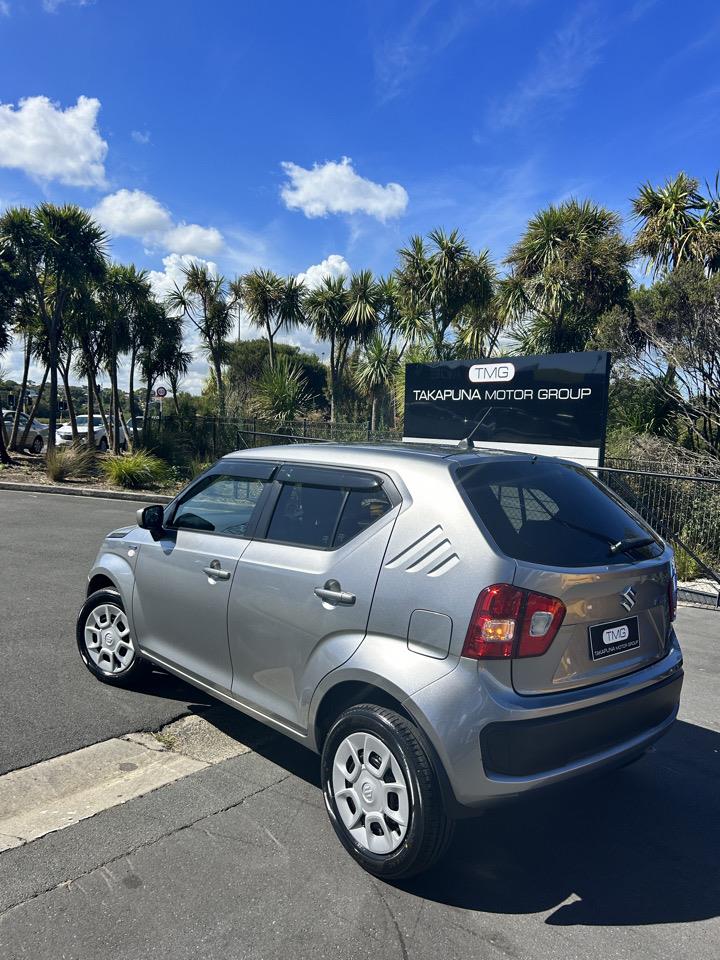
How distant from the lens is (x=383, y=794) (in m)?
2.73

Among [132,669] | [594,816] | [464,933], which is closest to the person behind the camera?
[464,933]

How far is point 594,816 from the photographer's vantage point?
11.0 ft

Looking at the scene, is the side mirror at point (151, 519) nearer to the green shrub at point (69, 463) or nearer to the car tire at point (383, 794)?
the car tire at point (383, 794)

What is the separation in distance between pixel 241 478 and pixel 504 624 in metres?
1.94

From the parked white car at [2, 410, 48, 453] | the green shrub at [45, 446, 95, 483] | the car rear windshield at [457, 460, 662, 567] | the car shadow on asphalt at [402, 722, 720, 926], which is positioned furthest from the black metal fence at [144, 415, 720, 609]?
the parked white car at [2, 410, 48, 453]

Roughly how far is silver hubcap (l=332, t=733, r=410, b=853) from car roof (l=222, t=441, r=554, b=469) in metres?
1.21

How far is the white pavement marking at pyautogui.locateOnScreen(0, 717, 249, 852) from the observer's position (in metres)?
3.12

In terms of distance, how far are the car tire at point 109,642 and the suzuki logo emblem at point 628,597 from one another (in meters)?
2.99

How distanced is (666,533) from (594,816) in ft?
21.4

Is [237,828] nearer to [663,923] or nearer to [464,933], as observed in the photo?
[464,933]

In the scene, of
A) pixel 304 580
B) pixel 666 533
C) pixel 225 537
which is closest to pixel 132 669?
pixel 225 537

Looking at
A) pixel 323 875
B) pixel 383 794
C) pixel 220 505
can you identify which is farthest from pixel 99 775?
pixel 383 794

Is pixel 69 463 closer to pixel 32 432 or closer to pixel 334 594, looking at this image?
pixel 32 432

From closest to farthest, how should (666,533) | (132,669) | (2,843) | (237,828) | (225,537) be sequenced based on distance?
(2,843)
(237,828)
(225,537)
(132,669)
(666,533)
